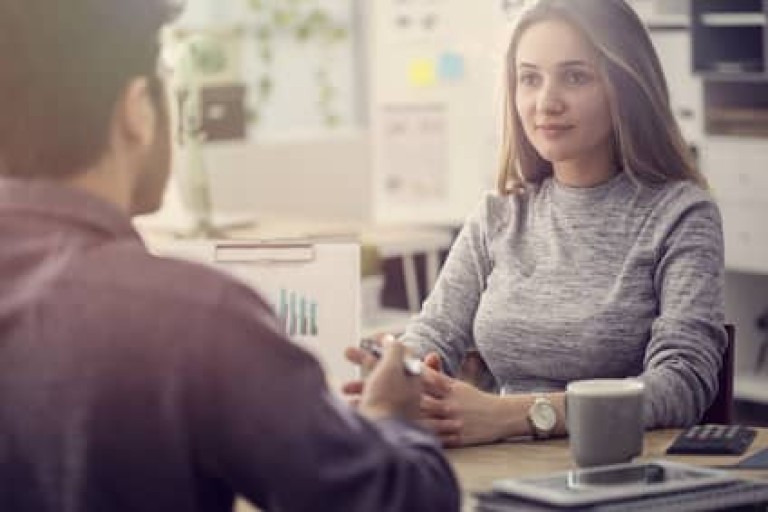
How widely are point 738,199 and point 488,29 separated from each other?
1.00m

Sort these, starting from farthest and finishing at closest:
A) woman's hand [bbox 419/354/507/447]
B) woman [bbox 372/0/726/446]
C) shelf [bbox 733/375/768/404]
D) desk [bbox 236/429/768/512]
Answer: shelf [bbox 733/375/768/404], woman [bbox 372/0/726/446], woman's hand [bbox 419/354/507/447], desk [bbox 236/429/768/512]

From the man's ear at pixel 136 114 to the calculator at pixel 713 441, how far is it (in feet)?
3.65

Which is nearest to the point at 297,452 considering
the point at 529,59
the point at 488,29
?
the point at 529,59

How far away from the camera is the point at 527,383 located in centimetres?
294

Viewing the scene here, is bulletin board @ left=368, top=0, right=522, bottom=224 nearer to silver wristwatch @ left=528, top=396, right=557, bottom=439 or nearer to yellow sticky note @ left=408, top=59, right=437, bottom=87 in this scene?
yellow sticky note @ left=408, top=59, right=437, bottom=87

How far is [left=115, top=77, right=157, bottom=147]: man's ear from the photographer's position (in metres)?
1.55

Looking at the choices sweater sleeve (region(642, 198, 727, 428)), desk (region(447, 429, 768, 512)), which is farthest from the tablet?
sweater sleeve (region(642, 198, 727, 428))

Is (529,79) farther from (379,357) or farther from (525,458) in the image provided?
(379,357)

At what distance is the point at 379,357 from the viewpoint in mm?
2119

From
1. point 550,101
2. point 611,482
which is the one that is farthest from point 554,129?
point 611,482

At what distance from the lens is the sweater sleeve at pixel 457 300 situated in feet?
9.89

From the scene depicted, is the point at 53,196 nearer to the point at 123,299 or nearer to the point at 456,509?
the point at 123,299

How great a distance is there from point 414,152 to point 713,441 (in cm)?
367

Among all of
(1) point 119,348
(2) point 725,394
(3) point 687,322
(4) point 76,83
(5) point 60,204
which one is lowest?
(2) point 725,394
